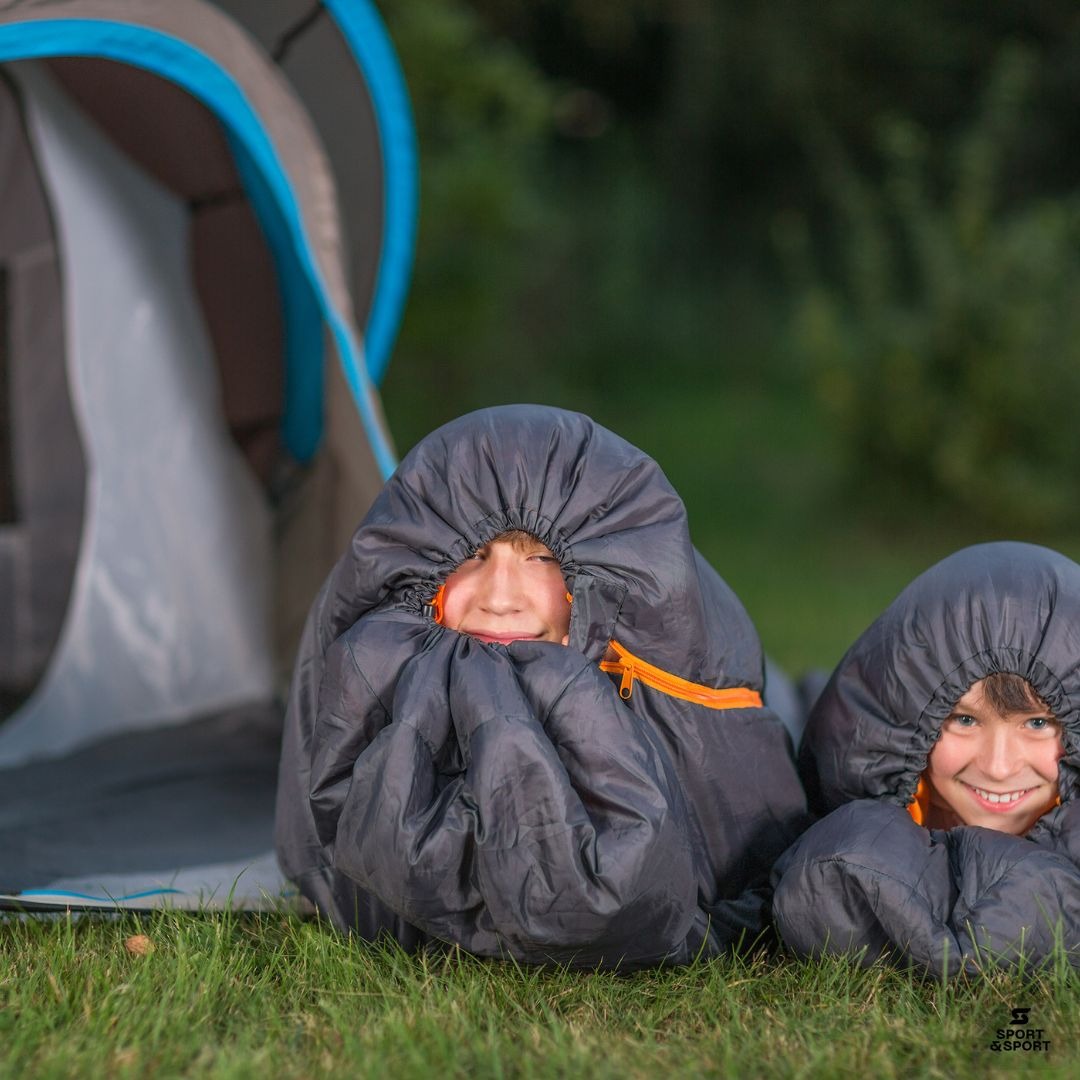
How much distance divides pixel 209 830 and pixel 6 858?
1.38 feet

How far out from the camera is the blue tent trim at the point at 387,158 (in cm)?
357

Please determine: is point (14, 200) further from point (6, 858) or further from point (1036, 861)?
point (1036, 861)

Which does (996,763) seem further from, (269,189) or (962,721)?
(269,189)

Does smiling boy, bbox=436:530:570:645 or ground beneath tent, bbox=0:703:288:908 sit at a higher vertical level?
smiling boy, bbox=436:530:570:645

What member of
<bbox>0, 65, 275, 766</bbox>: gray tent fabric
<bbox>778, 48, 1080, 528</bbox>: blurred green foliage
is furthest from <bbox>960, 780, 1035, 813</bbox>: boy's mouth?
<bbox>778, 48, 1080, 528</bbox>: blurred green foliage

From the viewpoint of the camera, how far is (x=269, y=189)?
352 cm

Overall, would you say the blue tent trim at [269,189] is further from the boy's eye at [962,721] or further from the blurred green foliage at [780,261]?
the blurred green foliage at [780,261]

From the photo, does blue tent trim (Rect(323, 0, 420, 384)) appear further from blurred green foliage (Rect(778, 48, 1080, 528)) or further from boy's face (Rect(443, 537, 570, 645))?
blurred green foliage (Rect(778, 48, 1080, 528))

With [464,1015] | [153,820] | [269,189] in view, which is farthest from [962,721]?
[269,189]

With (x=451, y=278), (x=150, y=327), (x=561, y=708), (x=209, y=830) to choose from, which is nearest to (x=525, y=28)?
(x=451, y=278)

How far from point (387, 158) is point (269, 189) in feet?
1.11

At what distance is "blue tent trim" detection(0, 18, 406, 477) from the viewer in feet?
9.49

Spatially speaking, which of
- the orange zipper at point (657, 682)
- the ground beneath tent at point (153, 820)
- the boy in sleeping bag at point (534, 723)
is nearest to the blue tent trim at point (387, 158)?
the ground beneath tent at point (153, 820)

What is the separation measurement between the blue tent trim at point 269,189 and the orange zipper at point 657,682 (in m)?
1.04
